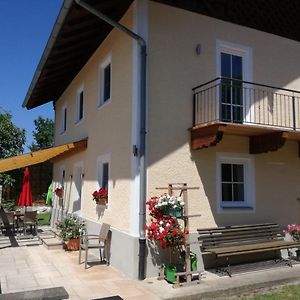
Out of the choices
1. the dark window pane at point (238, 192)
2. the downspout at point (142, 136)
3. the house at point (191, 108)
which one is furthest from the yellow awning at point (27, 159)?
the dark window pane at point (238, 192)

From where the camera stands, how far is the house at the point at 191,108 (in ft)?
28.2

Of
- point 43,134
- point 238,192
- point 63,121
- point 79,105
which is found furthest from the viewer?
point 43,134

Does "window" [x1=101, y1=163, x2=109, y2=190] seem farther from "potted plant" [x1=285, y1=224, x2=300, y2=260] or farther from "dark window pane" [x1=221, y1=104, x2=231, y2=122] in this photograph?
"potted plant" [x1=285, y1=224, x2=300, y2=260]

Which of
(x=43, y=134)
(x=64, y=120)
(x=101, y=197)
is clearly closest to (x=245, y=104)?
(x=101, y=197)

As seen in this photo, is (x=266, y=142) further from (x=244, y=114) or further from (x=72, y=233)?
(x=72, y=233)

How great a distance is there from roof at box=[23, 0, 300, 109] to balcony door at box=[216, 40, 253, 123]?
801 mm

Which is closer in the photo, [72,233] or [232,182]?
[232,182]

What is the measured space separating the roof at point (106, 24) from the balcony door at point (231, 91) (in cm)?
107

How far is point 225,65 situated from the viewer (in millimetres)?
10164

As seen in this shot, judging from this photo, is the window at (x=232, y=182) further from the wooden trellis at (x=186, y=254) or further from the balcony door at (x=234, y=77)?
the wooden trellis at (x=186, y=254)

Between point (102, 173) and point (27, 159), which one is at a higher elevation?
point (27, 159)

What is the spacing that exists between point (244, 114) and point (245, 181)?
5.97 feet

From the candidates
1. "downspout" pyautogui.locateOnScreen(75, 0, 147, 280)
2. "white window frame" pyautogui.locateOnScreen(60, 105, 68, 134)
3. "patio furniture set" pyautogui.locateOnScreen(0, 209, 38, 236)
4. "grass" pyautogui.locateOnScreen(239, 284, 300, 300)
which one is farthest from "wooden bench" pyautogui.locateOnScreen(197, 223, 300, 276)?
"white window frame" pyautogui.locateOnScreen(60, 105, 68, 134)

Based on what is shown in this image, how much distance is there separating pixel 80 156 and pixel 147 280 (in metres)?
6.59
